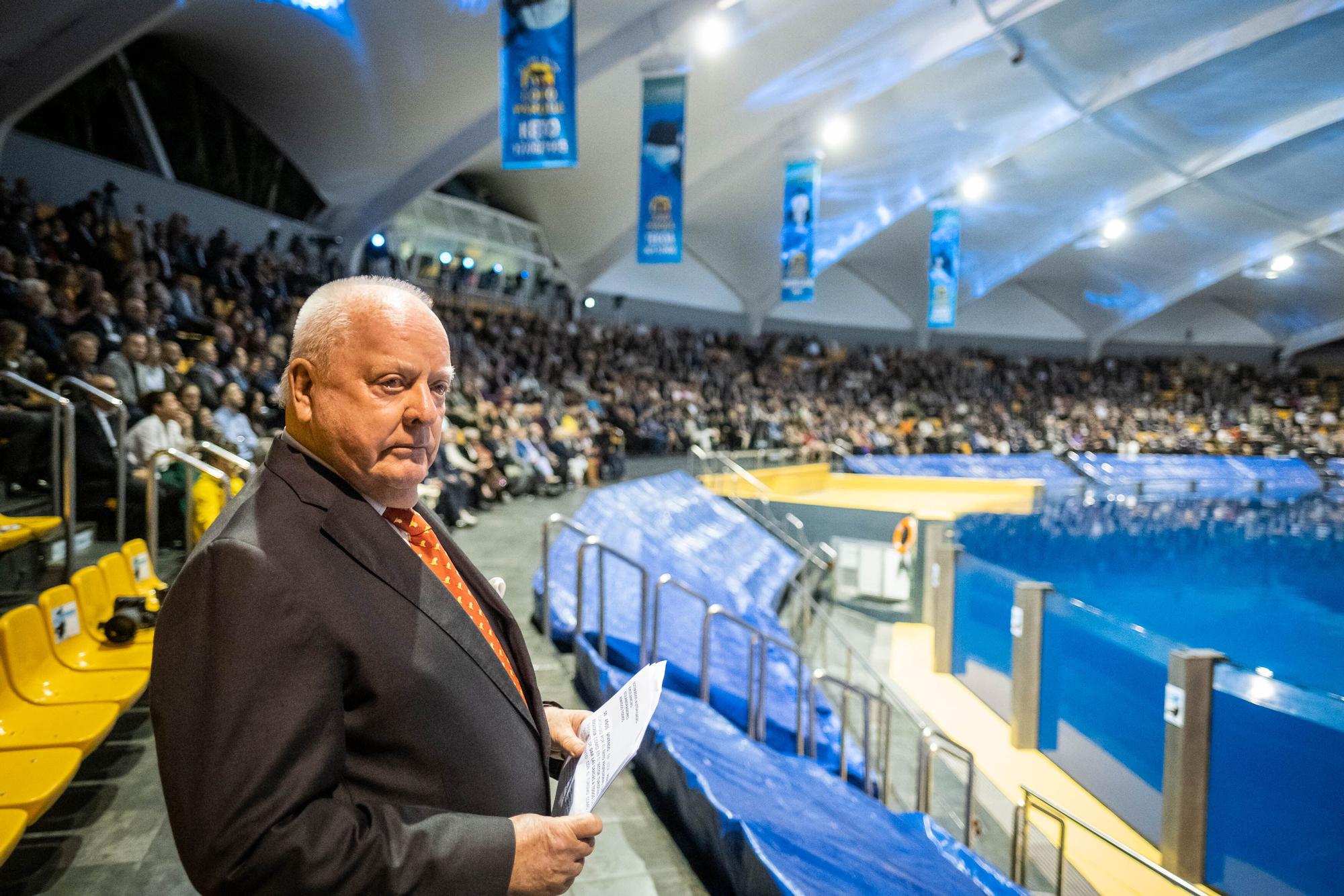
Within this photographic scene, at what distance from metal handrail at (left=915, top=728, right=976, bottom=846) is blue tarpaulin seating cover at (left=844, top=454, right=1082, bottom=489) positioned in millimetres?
13565

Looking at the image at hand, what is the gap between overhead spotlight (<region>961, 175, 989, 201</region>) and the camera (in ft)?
73.9

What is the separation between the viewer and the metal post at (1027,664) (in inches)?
254

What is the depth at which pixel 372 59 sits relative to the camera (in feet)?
Result: 42.7

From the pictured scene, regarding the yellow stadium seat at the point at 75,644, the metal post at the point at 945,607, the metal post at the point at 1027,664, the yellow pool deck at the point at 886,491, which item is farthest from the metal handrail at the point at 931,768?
the yellow pool deck at the point at 886,491

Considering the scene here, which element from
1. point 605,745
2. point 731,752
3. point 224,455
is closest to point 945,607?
point 731,752

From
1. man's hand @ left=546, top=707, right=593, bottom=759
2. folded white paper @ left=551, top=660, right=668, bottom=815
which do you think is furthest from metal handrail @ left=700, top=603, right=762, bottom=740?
folded white paper @ left=551, top=660, right=668, bottom=815

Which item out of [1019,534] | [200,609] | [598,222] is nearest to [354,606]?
[200,609]

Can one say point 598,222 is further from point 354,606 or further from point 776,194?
point 354,606

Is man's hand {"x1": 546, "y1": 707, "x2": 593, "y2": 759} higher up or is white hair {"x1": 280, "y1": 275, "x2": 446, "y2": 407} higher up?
white hair {"x1": 280, "y1": 275, "x2": 446, "y2": 407}

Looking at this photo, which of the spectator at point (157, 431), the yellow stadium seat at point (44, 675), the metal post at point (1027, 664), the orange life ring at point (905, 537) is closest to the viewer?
the yellow stadium seat at point (44, 675)

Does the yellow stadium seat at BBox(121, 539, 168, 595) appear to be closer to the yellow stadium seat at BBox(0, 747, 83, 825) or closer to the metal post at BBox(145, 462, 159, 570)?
the metal post at BBox(145, 462, 159, 570)

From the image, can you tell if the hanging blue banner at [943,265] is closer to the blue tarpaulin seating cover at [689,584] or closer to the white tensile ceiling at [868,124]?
the white tensile ceiling at [868,124]

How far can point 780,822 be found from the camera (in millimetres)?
3238

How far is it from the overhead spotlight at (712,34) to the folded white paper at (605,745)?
14.0 meters
